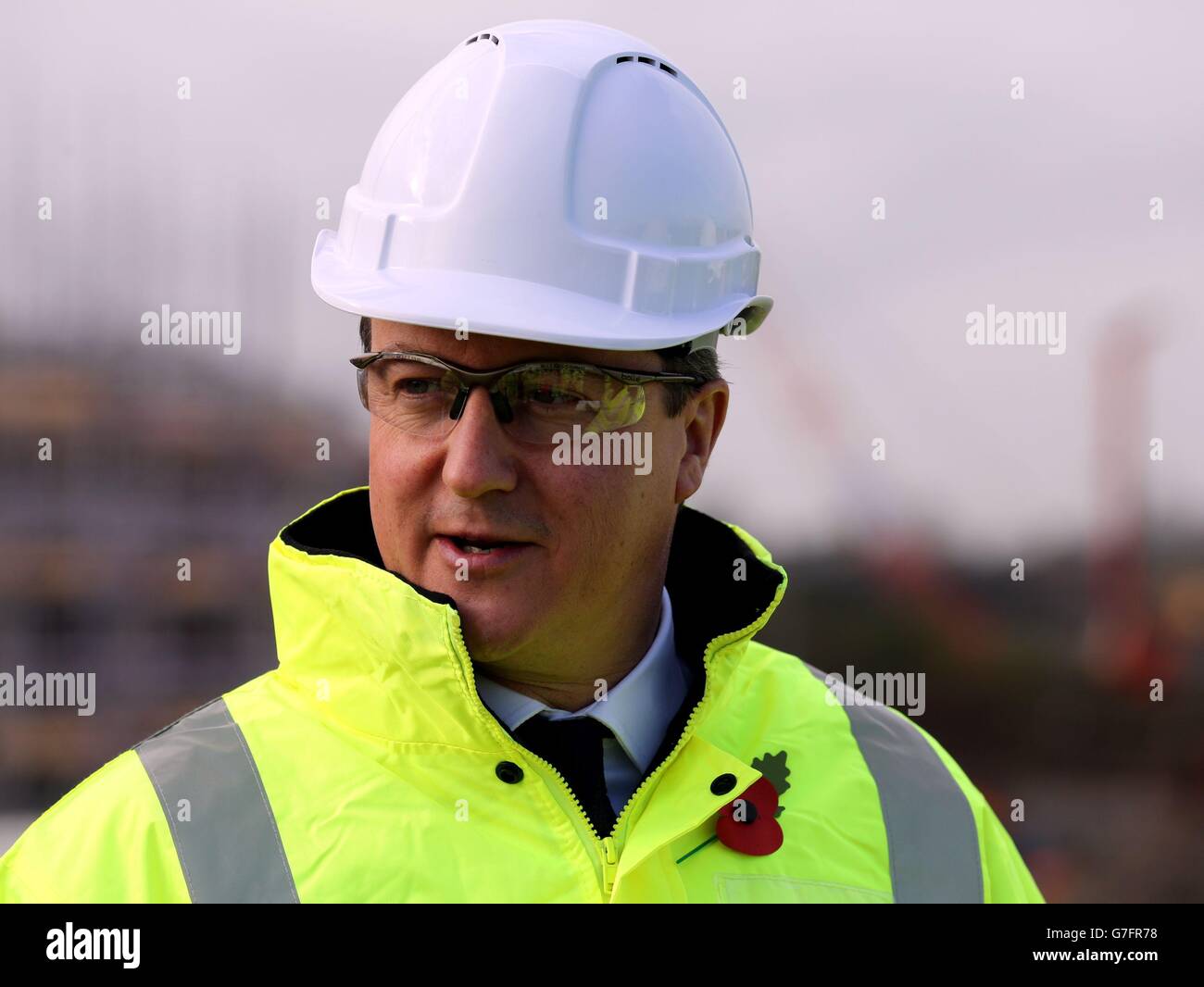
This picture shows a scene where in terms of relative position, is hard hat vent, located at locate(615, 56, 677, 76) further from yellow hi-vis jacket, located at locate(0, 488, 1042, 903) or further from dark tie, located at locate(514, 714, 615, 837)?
dark tie, located at locate(514, 714, 615, 837)

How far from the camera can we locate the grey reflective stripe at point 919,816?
249 centimetres

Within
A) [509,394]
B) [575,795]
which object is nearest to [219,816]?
[575,795]

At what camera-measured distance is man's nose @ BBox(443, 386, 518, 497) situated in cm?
221

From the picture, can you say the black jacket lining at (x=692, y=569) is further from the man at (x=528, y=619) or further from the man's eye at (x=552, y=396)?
the man's eye at (x=552, y=396)

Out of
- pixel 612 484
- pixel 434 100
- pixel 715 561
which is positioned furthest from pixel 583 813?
pixel 434 100

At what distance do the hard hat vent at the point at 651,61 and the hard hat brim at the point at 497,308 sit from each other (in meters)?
0.59

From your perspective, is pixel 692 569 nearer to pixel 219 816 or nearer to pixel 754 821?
pixel 754 821

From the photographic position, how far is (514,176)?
2.41 metres

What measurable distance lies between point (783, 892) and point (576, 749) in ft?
1.59

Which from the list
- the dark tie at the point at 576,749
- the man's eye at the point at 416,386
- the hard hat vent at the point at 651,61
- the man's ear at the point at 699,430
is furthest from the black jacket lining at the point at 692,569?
the hard hat vent at the point at 651,61

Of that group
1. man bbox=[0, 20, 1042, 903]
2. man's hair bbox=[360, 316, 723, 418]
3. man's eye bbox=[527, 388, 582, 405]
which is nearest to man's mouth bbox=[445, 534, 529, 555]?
man bbox=[0, 20, 1042, 903]

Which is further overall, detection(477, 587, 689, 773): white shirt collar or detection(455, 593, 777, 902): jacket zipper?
detection(477, 587, 689, 773): white shirt collar
